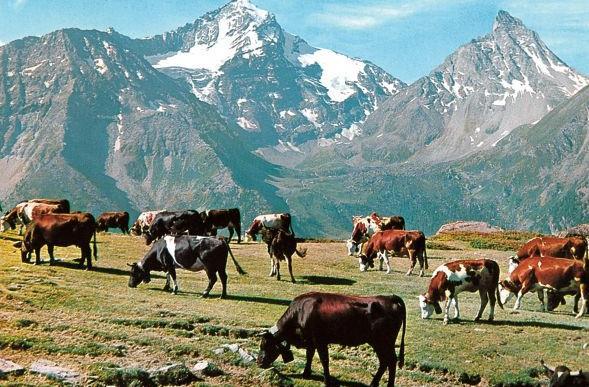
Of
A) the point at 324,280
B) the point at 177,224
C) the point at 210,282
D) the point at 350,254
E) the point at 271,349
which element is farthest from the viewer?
the point at 350,254

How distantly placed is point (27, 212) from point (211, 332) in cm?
2975

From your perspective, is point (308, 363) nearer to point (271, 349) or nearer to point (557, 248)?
point (271, 349)

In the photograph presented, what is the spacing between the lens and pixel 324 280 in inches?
1487

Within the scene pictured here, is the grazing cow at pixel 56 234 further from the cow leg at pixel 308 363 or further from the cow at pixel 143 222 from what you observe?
the cow at pixel 143 222

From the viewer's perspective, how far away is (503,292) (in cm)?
3416

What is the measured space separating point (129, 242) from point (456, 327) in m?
30.5

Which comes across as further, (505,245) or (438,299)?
(505,245)

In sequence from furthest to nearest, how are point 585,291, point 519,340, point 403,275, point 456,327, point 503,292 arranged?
point 403,275
point 503,292
point 585,291
point 456,327
point 519,340

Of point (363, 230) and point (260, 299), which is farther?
point (363, 230)

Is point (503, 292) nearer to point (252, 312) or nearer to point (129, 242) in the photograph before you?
point (252, 312)

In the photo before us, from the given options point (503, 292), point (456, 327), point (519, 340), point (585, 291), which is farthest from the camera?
point (503, 292)

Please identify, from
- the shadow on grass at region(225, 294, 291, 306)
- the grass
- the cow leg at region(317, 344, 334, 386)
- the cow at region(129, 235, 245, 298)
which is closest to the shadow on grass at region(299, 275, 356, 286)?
the grass

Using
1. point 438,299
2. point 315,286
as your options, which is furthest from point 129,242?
point 438,299

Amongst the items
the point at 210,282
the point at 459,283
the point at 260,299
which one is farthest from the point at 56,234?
the point at 459,283
